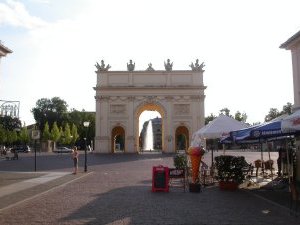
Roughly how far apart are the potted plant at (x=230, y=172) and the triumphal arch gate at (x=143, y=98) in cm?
5601

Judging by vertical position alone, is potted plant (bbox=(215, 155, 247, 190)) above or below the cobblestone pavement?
above

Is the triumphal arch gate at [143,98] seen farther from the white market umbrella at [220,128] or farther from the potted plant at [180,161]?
the white market umbrella at [220,128]

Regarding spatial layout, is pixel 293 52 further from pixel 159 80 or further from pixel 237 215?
pixel 159 80

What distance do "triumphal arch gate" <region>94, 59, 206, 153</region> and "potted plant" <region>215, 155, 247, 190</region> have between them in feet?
184

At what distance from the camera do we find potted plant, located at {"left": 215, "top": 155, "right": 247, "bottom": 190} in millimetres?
17828

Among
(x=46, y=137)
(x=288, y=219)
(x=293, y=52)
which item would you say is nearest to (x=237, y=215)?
(x=288, y=219)

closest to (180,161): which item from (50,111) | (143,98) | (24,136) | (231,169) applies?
(231,169)

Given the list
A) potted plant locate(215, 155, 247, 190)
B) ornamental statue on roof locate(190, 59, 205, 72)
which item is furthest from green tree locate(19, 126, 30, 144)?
potted plant locate(215, 155, 247, 190)

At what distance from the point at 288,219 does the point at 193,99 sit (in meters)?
64.6

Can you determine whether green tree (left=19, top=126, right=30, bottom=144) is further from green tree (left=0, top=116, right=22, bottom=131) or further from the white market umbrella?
the white market umbrella

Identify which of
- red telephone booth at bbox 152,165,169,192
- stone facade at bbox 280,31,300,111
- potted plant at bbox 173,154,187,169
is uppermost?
stone facade at bbox 280,31,300,111

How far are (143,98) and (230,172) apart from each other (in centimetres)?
5733

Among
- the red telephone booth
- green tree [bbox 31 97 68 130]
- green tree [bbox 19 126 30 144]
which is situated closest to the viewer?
the red telephone booth

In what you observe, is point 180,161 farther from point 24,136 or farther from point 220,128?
point 24,136
